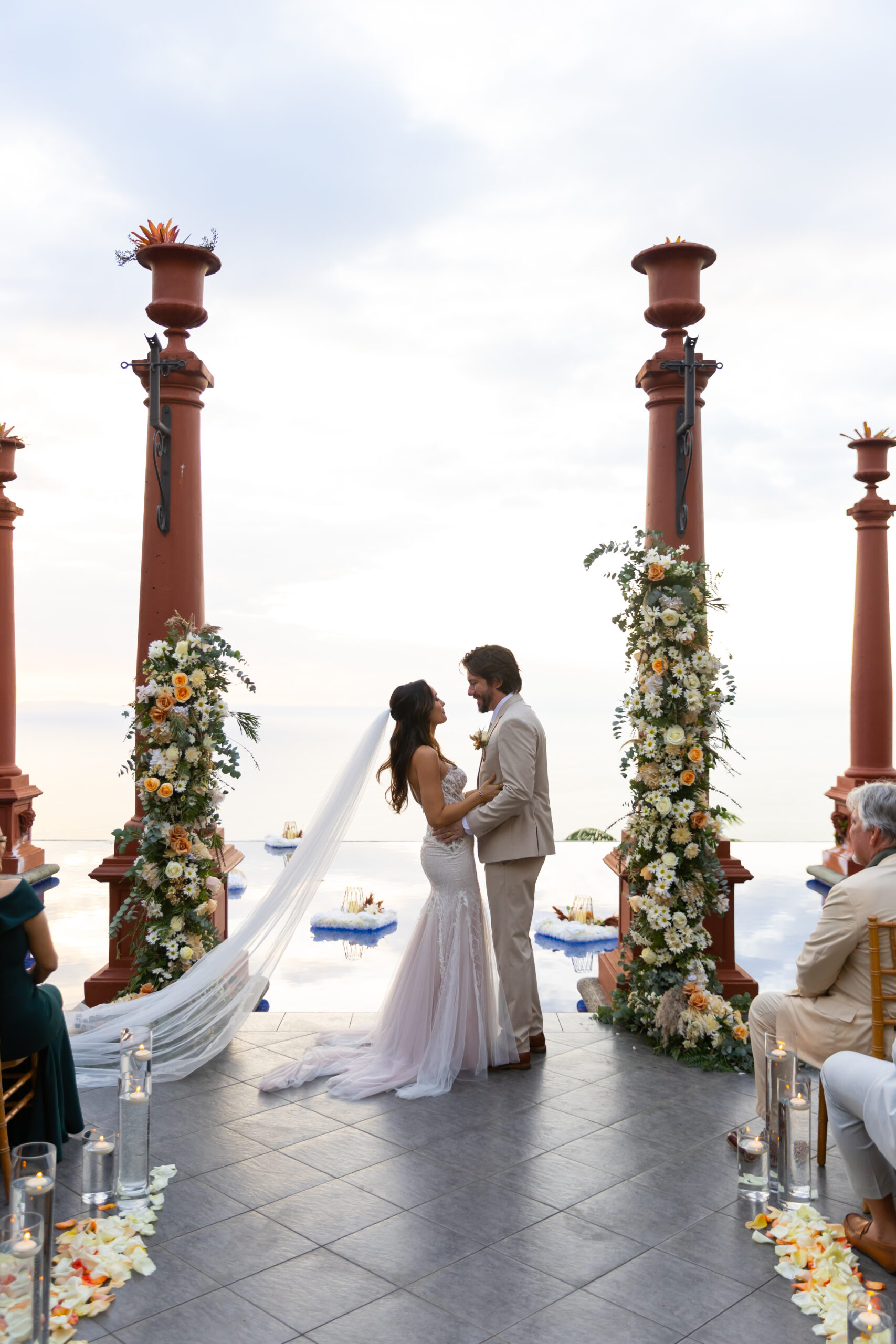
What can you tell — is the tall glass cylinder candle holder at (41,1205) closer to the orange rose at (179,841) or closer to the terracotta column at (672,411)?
the orange rose at (179,841)

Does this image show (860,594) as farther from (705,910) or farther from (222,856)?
(222,856)

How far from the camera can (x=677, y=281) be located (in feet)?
19.3

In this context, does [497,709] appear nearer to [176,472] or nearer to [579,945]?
[176,472]

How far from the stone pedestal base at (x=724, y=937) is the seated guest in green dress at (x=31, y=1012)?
2.87 meters

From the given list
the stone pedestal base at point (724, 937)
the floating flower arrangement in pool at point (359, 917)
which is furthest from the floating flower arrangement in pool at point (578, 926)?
the stone pedestal base at point (724, 937)

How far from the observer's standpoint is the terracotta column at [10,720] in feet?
29.9

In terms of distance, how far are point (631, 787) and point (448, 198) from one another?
4.54 m

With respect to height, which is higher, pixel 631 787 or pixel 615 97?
pixel 615 97

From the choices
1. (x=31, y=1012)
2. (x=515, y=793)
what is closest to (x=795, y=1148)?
(x=515, y=793)

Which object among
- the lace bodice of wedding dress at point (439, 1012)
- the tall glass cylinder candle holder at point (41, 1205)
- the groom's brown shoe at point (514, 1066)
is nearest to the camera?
the tall glass cylinder candle holder at point (41, 1205)

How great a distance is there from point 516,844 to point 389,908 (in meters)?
3.96

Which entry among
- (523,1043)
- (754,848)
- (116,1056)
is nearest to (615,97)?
(523,1043)

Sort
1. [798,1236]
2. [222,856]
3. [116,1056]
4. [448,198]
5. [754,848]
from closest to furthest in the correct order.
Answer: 1. [798,1236]
2. [116,1056]
3. [222,856]
4. [448,198]
5. [754,848]

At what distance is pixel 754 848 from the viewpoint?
1252cm
